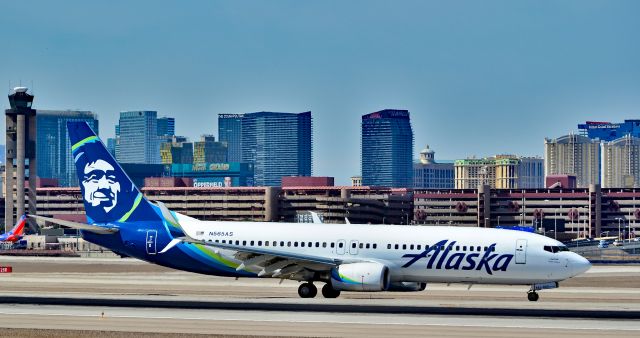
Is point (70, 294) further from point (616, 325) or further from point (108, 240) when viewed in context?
point (616, 325)

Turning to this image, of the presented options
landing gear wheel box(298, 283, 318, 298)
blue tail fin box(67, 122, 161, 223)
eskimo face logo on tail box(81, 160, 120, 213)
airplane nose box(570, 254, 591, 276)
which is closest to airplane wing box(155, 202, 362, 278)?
landing gear wheel box(298, 283, 318, 298)

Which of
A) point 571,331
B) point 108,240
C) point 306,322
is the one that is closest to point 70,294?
point 108,240

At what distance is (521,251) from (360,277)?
921 cm

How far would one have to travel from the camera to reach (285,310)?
62031 mm

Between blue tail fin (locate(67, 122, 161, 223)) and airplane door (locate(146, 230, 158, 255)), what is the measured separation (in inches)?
72.3

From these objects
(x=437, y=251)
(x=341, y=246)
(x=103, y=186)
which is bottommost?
(x=437, y=251)

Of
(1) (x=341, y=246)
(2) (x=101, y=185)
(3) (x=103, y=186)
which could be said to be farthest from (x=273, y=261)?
(2) (x=101, y=185)

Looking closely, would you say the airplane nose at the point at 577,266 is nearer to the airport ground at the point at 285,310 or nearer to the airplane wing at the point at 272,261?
the airport ground at the point at 285,310

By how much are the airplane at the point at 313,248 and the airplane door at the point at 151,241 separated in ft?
0.19

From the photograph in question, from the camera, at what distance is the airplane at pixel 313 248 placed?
70.1 m

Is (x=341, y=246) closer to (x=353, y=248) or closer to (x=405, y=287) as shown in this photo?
(x=353, y=248)

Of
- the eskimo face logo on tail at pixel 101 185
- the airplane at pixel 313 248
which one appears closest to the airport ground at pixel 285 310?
the airplane at pixel 313 248

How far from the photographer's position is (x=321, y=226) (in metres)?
73.8

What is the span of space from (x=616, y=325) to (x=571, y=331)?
3.49 metres
